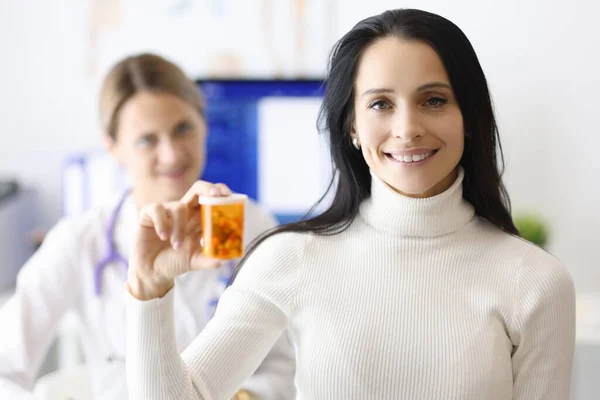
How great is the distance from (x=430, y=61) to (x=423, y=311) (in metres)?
0.38

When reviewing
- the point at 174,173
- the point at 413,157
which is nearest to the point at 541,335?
the point at 413,157

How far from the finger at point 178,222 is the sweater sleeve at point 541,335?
→ 51cm

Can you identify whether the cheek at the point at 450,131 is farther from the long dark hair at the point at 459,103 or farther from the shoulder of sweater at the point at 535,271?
the shoulder of sweater at the point at 535,271

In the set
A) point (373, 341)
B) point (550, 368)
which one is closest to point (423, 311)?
point (373, 341)

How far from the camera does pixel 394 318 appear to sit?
1.31m

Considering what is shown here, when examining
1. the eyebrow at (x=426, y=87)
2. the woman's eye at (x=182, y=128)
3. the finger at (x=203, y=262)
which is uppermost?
the eyebrow at (x=426, y=87)

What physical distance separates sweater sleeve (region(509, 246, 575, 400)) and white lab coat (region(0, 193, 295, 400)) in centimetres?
65

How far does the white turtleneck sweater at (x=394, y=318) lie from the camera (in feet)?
4.09

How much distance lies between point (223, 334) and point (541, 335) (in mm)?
475

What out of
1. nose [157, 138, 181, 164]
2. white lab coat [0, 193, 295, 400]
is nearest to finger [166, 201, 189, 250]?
white lab coat [0, 193, 295, 400]

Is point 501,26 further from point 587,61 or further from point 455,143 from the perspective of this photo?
point 455,143

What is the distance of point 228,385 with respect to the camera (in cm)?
127

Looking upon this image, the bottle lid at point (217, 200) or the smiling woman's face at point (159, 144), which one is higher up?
the bottle lid at point (217, 200)

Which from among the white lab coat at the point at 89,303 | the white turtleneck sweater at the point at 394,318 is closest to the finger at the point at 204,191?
the white turtleneck sweater at the point at 394,318
